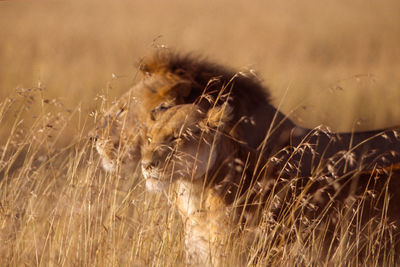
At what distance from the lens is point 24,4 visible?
25.7 metres

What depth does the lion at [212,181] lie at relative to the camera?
3672 mm

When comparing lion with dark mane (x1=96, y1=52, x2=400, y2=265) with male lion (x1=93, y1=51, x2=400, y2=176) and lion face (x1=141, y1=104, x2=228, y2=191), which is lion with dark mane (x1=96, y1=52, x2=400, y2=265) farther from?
male lion (x1=93, y1=51, x2=400, y2=176)

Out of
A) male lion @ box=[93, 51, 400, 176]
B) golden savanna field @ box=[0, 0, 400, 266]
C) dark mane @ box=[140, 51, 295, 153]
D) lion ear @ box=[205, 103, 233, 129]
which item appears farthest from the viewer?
dark mane @ box=[140, 51, 295, 153]

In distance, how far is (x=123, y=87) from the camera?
11.0 metres

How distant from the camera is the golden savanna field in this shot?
3477 millimetres

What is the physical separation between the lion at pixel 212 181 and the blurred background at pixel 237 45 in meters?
0.55

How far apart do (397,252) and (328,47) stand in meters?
15.2

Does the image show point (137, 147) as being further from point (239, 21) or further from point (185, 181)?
point (239, 21)

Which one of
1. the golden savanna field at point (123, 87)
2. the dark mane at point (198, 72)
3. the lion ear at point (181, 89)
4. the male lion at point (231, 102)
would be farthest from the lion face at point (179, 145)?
the dark mane at point (198, 72)

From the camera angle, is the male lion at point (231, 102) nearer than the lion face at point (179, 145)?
No

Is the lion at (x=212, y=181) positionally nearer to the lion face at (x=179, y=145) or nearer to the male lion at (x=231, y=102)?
the lion face at (x=179, y=145)

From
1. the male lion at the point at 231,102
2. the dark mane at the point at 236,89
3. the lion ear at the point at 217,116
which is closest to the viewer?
the lion ear at the point at 217,116

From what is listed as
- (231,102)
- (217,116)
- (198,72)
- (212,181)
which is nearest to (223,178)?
(212,181)

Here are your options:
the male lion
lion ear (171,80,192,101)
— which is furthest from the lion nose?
lion ear (171,80,192,101)
